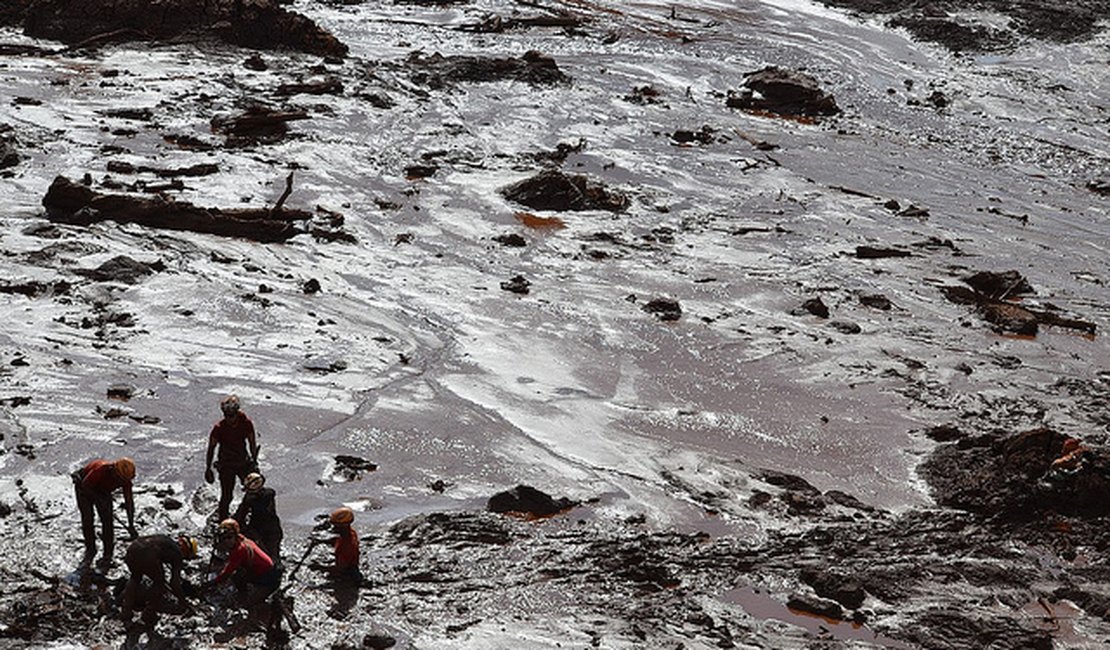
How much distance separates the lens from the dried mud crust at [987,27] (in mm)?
34625

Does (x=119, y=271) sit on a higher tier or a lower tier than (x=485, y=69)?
lower

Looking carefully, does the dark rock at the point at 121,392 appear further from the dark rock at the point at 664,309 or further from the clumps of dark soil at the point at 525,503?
the dark rock at the point at 664,309

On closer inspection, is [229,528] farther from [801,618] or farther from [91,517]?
[801,618]

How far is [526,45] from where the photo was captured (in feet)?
104

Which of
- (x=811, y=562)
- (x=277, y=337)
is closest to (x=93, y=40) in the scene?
(x=277, y=337)

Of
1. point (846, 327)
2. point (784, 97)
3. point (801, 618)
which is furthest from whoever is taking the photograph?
point (784, 97)

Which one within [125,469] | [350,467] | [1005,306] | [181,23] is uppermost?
[181,23]

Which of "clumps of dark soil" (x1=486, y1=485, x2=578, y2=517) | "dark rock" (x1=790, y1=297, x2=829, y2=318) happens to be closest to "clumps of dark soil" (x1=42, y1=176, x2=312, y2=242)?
"dark rock" (x1=790, y1=297, x2=829, y2=318)

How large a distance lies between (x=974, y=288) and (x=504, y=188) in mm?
8233

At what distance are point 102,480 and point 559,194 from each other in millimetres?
12701

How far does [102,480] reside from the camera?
1020 cm

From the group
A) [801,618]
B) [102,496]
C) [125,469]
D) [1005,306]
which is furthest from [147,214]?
[1005,306]

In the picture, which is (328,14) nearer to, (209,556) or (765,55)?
(765,55)

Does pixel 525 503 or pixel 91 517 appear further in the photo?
pixel 525 503
